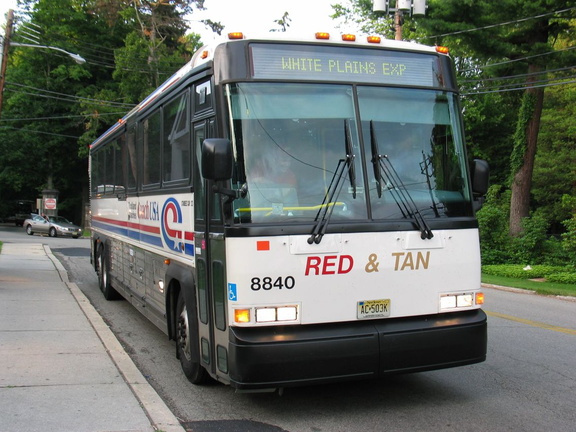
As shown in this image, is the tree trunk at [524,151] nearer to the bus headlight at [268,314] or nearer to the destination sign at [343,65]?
the destination sign at [343,65]

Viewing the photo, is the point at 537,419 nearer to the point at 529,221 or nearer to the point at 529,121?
the point at 529,221

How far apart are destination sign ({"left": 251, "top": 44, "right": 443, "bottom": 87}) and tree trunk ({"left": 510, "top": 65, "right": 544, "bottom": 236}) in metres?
21.2

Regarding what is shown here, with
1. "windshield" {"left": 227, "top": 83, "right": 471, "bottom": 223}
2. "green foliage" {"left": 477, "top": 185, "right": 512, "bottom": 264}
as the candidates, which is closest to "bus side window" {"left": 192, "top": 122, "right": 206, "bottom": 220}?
"windshield" {"left": 227, "top": 83, "right": 471, "bottom": 223}

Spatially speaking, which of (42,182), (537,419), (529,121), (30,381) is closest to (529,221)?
(529,121)

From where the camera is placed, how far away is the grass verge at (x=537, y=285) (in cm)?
1528

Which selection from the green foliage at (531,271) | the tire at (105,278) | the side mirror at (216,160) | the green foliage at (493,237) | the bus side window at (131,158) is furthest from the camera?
the green foliage at (493,237)

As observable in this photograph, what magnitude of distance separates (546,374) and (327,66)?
14.1ft

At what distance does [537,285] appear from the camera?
1684 centimetres

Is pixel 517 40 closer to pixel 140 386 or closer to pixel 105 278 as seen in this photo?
pixel 105 278

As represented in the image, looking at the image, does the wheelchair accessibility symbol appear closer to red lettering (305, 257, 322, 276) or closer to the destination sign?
red lettering (305, 257, 322, 276)

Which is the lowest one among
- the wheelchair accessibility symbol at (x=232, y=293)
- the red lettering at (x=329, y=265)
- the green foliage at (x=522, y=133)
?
the wheelchair accessibility symbol at (x=232, y=293)

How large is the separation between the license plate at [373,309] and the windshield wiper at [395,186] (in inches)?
27.2

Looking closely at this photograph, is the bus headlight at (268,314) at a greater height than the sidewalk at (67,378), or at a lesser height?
greater

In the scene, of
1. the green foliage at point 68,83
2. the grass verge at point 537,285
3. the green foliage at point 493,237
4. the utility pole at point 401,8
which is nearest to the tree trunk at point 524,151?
the green foliage at point 493,237
